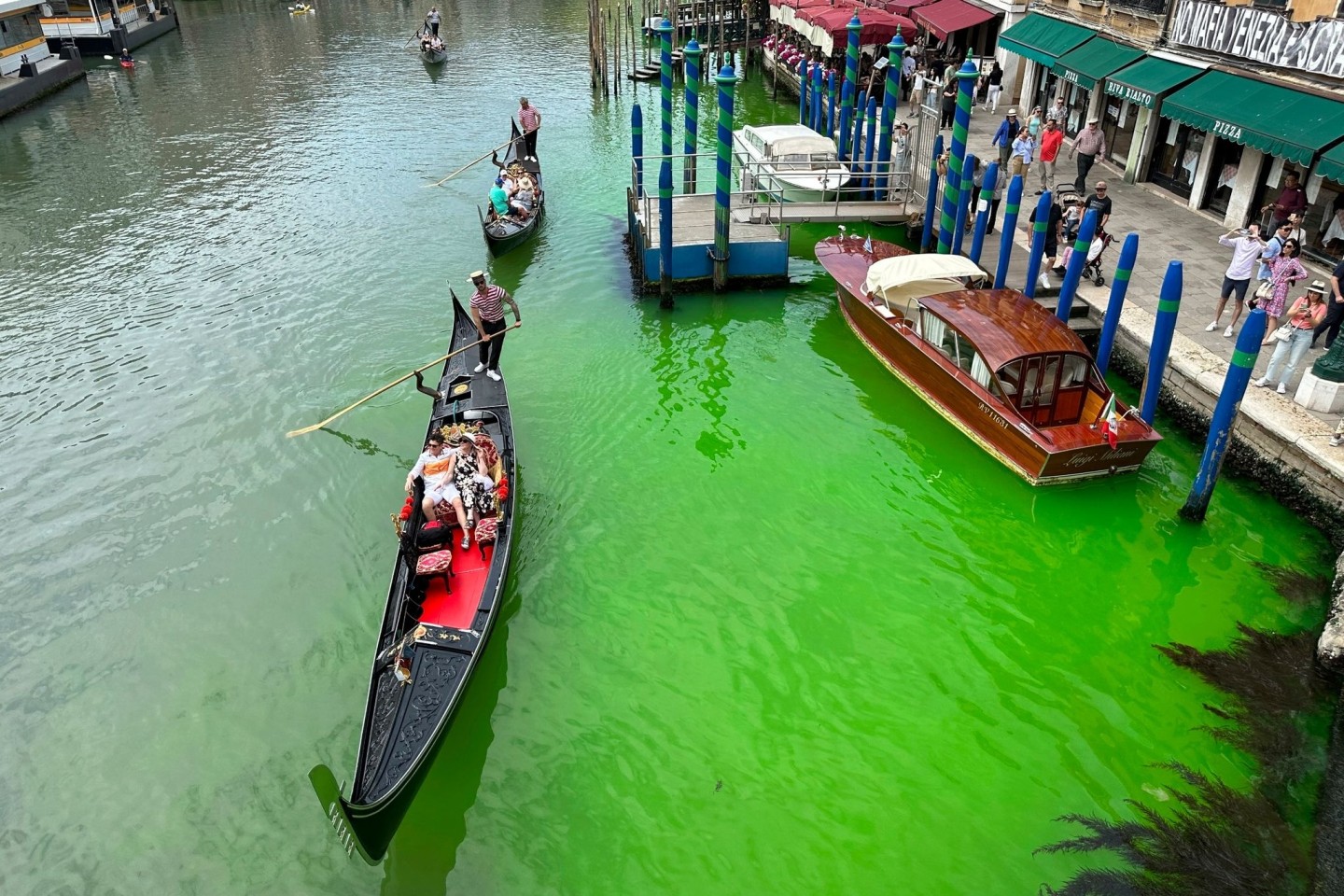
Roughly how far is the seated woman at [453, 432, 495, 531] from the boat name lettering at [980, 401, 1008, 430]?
21.3ft

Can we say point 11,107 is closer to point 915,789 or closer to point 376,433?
point 376,433

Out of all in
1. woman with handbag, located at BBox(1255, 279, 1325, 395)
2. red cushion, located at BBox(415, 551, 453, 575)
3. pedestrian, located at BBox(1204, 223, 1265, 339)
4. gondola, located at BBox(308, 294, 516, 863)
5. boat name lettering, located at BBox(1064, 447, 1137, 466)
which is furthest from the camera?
pedestrian, located at BBox(1204, 223, 1265, 339)

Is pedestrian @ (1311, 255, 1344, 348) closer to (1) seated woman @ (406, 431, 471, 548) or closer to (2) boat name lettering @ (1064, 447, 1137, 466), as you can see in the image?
(2) boat name lettering @ (1064, 447, 1137, 466)

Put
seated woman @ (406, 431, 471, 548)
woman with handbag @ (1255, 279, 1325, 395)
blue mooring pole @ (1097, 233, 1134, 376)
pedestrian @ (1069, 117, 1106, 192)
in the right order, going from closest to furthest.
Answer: seated woman @ (406, 431, 471, 548) → woman with handbag @ (1255, 279, 1325, 395) → blue mooring pole @ (1097, 233, 1134, 376) → pedestrian @ (1069, 117, 1106, 192)

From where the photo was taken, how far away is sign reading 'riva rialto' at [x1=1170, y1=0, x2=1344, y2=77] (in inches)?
521

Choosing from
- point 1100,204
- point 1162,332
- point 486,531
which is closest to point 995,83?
point 1100,204

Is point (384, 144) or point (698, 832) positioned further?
point (384, 144)

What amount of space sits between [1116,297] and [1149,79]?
8.26 meters

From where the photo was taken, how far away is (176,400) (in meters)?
13.7

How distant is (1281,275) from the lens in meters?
11.4

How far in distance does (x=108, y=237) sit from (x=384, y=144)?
361 inches

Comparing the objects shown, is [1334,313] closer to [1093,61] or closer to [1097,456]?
[1097,456]

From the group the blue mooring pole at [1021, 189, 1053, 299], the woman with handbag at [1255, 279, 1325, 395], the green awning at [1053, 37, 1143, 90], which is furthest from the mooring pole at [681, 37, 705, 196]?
the woman with handbag at [1255, 279, 1325, 395]

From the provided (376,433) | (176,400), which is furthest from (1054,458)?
(176,400)
